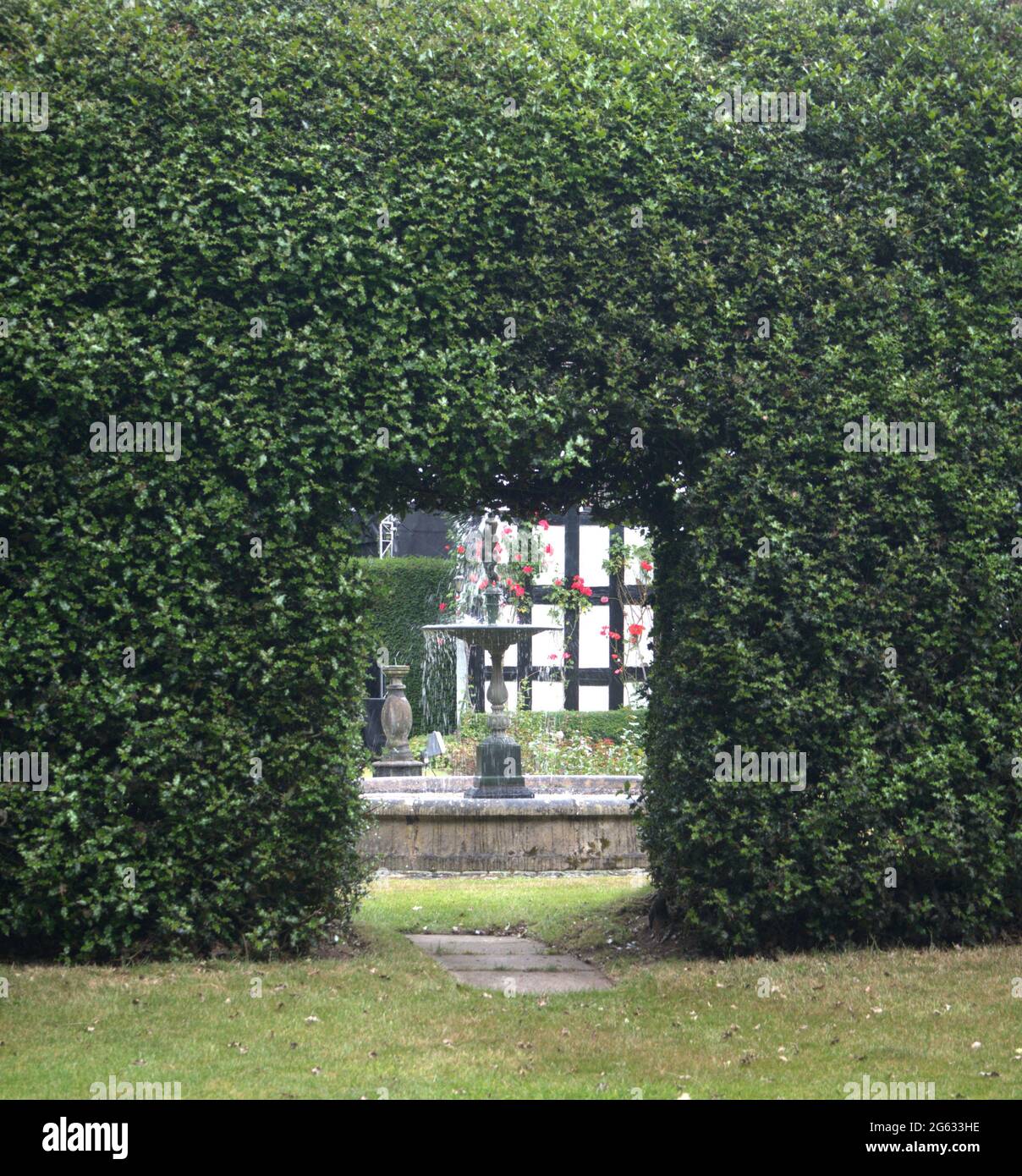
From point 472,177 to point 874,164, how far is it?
7.48 ft

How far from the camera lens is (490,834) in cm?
1120

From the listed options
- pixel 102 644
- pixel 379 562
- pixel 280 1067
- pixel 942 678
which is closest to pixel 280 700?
pixel 102 644

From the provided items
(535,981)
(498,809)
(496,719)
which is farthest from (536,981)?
(496,719)

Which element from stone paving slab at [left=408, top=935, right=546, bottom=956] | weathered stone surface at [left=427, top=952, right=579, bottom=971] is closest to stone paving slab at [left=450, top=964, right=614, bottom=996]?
weathered stone surface at [left=427, top=952, right=579, bottom=971]

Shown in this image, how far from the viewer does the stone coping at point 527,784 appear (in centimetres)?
1386

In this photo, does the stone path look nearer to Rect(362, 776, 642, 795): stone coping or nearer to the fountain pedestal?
the fountain pedestal

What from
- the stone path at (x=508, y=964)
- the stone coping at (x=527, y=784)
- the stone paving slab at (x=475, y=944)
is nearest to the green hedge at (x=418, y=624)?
the stone coping at (x=527, y=784)

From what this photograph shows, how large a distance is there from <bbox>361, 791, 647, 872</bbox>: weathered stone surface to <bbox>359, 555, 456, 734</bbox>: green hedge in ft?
31.4

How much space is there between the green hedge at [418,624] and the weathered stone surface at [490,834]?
957 centimetres

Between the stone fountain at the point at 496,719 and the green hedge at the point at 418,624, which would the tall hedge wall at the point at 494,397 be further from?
the green hedge at the point at 418,624

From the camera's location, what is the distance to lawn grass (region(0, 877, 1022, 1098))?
4.66 m

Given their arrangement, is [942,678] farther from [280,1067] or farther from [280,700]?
[280,1067]

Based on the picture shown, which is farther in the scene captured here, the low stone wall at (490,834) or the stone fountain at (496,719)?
the stone fountain at (496,719)
